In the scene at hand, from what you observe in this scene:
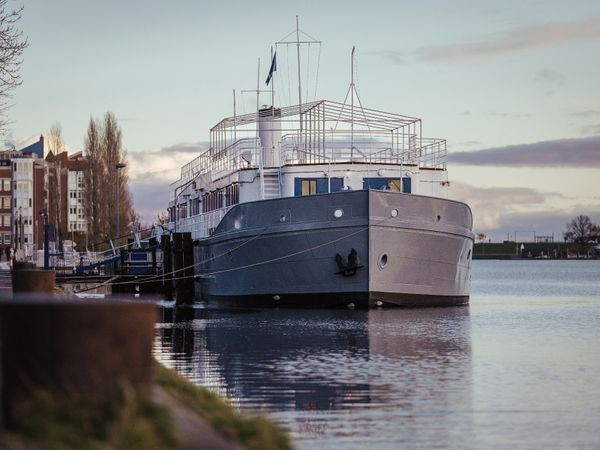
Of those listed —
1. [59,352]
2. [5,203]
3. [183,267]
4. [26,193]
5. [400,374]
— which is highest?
[26,193]

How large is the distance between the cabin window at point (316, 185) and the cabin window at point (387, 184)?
32.7 inches

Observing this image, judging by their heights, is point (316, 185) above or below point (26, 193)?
below

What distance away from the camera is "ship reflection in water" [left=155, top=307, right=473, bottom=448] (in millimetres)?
11437

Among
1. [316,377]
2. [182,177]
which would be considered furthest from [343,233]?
[182,177]

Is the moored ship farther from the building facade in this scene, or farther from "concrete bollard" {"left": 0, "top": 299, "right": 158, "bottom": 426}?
the building facade

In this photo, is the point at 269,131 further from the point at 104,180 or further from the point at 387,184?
the point at 104,180

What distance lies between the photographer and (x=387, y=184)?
36.1 metres

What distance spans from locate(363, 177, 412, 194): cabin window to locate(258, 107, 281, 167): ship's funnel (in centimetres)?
444

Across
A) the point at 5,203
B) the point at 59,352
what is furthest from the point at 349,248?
the point at 5,203

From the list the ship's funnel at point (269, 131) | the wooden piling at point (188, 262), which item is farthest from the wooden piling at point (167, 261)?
the ship's funnel at point (269, 131)

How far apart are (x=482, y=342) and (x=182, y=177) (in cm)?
3025

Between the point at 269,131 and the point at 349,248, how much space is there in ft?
28.4

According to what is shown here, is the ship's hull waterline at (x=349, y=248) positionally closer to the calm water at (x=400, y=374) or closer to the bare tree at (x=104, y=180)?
the calm water at (x=400, y=374)

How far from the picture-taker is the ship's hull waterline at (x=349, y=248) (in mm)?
32906
